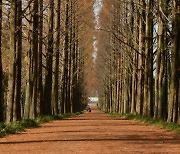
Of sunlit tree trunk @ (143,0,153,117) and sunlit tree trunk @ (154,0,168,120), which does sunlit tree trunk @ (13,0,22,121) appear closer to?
sunlit tree trunk @ (154,0,168,120)

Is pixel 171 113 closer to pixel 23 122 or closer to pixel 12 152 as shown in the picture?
pixel 23 122

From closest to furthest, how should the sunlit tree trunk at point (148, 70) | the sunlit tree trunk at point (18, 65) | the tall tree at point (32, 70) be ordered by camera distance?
the sunlit tree trunk at point (18, 65) → the tall tree at point (32, 70) → the sunlit tree trunk at point (148, 70)

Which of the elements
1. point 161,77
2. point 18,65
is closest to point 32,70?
point 18,65

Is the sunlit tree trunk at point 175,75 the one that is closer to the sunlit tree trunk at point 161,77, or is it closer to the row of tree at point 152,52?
the row of tree at point 152,52

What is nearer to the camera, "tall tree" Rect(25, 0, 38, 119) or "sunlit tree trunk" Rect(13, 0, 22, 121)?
"sunlit tree trunk" Rect(13, 0, 22, 121)

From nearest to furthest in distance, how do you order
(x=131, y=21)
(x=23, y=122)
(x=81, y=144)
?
(x=81, y=144)
(x=23, y=122)
(x=131, y=21)

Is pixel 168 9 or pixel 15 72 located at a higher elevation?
pixel 168 9

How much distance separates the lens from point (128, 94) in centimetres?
4131

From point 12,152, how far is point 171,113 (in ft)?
34.1

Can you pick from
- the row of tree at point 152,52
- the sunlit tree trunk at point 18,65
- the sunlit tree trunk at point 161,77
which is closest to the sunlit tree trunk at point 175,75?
the row of tree at point 152,52

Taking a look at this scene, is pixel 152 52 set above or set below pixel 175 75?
above

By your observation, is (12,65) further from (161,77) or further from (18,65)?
(161,77)

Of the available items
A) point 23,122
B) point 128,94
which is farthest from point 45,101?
point 128,94

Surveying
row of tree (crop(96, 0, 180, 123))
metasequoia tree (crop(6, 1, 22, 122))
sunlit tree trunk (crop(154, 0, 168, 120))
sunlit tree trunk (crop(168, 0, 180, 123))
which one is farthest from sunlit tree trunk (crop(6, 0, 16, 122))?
sunlit tree trunk (crop(154, 0, 168, 120))
